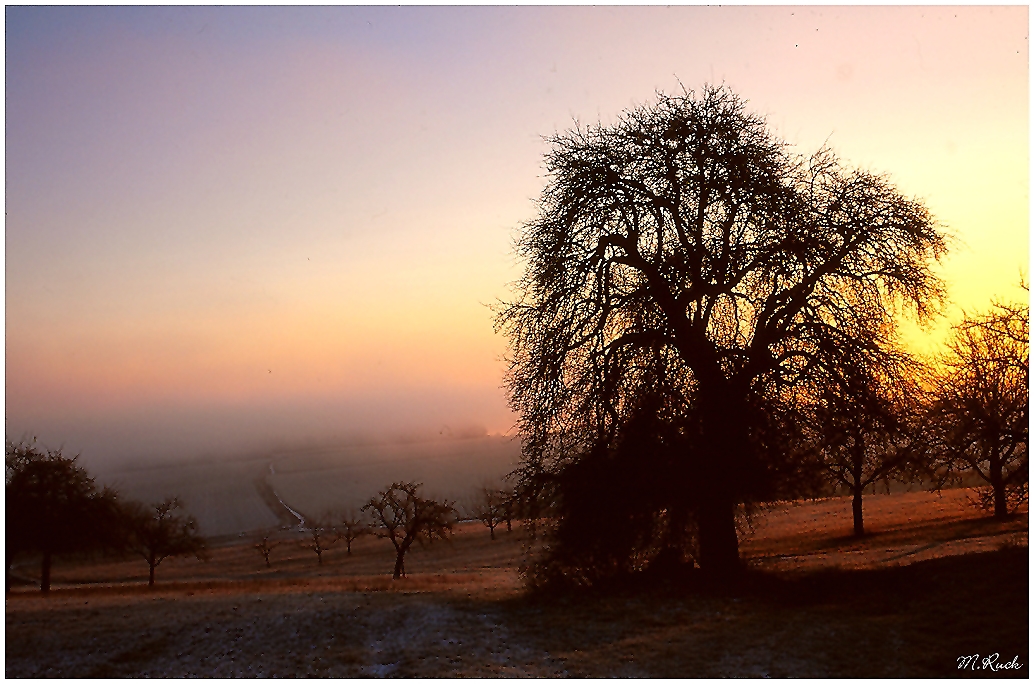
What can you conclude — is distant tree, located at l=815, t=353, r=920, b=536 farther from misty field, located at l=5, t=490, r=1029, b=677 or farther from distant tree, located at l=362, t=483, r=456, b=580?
distant tree, located at l=362, t=483, r=456, b=580

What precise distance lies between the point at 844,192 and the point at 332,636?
15256mm

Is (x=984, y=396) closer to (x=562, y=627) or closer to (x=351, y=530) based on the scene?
(x=562, y=627)

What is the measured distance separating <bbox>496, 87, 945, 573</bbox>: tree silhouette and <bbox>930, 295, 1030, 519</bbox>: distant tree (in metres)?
9.28

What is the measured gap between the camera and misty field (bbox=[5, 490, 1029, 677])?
38.0 feet

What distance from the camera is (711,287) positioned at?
17.0 meters

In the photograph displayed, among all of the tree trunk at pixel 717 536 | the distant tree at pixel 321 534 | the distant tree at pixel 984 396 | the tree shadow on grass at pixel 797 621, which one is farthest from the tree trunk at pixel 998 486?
the distant tree at pixel 321 534

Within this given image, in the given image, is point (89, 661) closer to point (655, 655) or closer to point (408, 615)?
point (408, 615)

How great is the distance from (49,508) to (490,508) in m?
20.8

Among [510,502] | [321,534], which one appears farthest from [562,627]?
[321,534]

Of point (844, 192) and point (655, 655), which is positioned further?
point (844, 192)

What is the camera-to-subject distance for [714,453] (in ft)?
54.9

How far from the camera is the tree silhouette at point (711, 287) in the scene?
55.1 ft

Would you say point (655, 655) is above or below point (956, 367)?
below

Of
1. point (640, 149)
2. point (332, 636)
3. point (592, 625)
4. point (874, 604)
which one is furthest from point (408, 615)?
point (640, 149)
